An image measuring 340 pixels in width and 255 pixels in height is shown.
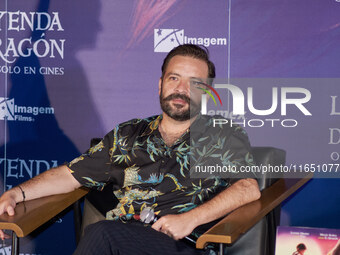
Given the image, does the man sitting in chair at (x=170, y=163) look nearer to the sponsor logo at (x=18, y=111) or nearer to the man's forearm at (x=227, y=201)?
the man's forearm at (x=227, y=201)

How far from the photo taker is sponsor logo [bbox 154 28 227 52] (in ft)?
10.6

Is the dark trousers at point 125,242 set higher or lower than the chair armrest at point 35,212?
lower

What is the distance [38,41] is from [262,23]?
1364 mm

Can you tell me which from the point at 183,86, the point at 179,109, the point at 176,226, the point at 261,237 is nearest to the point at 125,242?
the point at 176,226

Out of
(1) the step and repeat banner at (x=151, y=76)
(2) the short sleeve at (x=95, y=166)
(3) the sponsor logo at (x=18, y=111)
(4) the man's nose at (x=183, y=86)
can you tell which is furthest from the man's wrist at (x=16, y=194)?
(3) the sponsor logo at (x=18, y=111)

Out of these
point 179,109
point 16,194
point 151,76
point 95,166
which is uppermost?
point 151,76

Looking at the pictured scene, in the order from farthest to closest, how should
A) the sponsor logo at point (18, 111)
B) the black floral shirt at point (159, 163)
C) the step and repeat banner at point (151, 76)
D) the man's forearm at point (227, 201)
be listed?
the sponsor logo at point (18, 111) < the step and repeat banner at point (151, 76) < the black floral shirt at point (159, 163) < the man's forearm at point (227, 201)

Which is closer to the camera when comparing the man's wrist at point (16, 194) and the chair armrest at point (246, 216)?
the chair armrest at point (246, 216)

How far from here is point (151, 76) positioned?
333cm

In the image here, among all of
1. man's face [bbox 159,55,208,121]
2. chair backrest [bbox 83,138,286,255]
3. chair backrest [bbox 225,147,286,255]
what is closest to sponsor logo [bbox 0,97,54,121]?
chair backrest [bbox 83,138,286,255]

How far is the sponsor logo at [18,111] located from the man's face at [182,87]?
1007 mm

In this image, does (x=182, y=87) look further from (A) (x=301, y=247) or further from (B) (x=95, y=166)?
(A) (x=301, y=247)

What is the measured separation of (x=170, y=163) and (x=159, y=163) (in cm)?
6

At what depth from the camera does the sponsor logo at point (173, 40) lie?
322 centimetres
